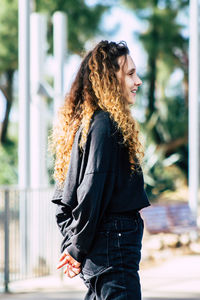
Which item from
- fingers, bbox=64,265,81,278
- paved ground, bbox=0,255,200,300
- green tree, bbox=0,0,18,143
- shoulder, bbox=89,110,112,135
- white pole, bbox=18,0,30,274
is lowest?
paved ground, bbox=0,255,200,300

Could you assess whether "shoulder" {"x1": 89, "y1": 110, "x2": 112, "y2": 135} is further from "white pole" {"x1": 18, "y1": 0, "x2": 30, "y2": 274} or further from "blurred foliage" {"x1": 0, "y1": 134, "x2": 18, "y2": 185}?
"blurred foliage" {"x1": 0, "y1": 134, "x2": 18, "y2": 185}

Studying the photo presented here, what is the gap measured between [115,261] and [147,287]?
13.9 ft

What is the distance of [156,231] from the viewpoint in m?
9.69

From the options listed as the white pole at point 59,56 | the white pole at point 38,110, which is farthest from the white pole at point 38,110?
the white pole at point 59,56

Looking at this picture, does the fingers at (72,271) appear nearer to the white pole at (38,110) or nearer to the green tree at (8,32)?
the white pole at (38,110)

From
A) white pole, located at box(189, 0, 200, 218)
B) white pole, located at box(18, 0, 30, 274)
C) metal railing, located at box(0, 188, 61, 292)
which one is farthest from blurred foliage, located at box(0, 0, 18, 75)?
metal railing, located at box(0, 188, 61, 292)

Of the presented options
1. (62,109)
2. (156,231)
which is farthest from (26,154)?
(62,109)

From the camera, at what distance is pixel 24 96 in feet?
23.6

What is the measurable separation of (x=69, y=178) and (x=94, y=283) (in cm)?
44

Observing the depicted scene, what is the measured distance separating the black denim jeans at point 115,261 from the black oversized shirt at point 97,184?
0.13 ft

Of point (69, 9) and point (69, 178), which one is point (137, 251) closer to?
point (69, 178)

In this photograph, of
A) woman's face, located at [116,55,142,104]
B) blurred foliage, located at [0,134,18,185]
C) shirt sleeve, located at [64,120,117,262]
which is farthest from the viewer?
blurred foliage, located at [0,134,18,185]

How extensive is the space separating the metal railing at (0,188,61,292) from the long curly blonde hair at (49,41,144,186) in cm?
348

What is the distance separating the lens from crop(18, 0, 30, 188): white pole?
23.4ft
